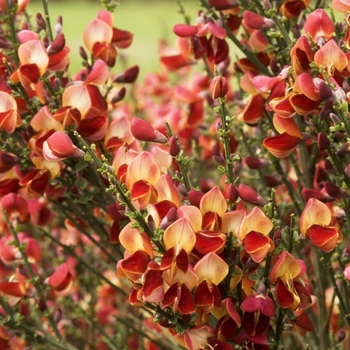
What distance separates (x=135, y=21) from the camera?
271 inches

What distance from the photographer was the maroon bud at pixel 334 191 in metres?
0.71

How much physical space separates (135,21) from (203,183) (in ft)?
20.3

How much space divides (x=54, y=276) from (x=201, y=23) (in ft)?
1.18

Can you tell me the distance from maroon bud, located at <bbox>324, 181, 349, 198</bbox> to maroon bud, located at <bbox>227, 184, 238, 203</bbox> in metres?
0.11

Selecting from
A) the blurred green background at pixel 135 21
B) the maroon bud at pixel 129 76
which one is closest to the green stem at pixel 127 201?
the maroon bud at pixel 129 76

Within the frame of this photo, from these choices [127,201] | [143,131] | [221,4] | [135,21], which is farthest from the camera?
[135,21]

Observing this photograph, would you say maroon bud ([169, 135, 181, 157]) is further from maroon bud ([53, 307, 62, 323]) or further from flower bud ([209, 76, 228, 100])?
maroon bud ([53, 307, 62, 323])

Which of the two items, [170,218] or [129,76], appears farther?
[129,76]

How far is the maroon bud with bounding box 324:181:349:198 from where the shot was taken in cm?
71

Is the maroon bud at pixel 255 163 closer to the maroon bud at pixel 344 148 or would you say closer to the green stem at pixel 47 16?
the maroon bud at pixel 344 148

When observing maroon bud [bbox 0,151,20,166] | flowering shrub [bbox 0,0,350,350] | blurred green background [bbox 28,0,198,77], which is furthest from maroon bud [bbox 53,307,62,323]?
blurred green background [bbox 28,0,198,77]

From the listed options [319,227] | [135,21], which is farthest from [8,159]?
[135,21]

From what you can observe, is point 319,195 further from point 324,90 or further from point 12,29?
point 12,29

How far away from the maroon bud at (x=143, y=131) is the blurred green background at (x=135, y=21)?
2.89m
